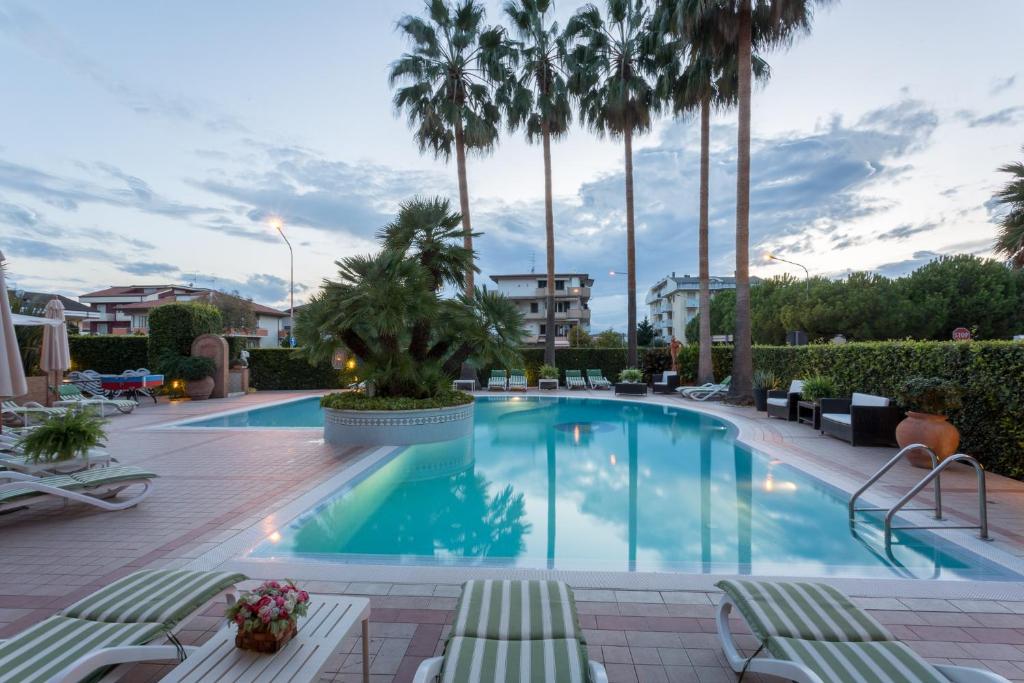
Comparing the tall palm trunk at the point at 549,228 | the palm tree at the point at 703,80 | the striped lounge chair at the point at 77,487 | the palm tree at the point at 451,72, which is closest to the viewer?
the striped lounge chair at the point at 77,487

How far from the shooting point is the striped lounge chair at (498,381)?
19.5 metres

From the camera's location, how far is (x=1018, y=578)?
3.72 meters

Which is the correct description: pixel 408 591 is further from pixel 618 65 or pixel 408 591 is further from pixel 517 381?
pixel 618 65

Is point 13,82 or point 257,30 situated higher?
point 257,30

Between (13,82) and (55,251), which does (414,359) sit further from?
(55,251)

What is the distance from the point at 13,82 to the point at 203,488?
13139 mm

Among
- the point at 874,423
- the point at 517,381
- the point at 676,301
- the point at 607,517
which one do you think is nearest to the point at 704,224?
the point at 517,381

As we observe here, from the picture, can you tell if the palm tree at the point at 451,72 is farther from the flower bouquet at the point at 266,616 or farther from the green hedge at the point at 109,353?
the flower bouquet at the point at 266,616

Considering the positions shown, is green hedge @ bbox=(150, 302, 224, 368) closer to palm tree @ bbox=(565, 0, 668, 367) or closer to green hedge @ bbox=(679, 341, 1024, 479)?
palm tree @ bbox=(565, 0, 668, 367)

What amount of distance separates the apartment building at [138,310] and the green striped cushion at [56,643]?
58293mm

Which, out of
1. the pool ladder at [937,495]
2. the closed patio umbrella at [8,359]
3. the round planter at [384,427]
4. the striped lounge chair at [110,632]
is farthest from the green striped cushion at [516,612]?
the round planter at [384,427]

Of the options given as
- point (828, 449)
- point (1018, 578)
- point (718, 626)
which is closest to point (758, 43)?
point (828, 449)

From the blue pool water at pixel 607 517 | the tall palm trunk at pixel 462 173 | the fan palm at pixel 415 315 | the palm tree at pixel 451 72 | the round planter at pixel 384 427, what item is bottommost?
the blue pool water at pixel 607 517

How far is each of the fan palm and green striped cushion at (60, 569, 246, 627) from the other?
6.64 meters
